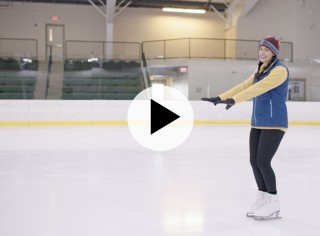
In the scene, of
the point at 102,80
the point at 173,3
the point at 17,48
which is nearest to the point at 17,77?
the point at 102,80

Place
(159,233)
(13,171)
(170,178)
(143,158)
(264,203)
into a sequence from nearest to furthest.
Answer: (159,233) → (264,203) → (170,178) → (13,171) → (143,158)

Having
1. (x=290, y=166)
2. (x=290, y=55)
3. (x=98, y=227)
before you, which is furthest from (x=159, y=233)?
(x=290, y=55)

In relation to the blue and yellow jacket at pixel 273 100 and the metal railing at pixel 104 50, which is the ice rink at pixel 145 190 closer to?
the blue and yellow jacket at pixel 273 100

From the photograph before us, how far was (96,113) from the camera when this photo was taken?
10359 mm

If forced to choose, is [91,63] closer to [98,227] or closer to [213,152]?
[213,152]

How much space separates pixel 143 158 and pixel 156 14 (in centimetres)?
1462

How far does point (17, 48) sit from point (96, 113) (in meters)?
7.76

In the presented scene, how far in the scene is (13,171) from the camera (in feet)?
14.1

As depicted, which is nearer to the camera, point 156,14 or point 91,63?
Result: point 91,63
